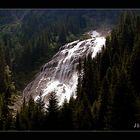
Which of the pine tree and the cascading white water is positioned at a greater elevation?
the cascading white water

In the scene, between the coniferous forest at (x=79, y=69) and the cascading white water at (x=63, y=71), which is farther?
the cascading white water at (x=63, y=71)

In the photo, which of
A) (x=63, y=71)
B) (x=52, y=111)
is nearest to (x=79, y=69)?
(x=63, y=71)

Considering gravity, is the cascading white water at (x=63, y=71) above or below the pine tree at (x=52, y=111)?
above

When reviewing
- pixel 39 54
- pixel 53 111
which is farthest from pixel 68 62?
pixel 53 111
